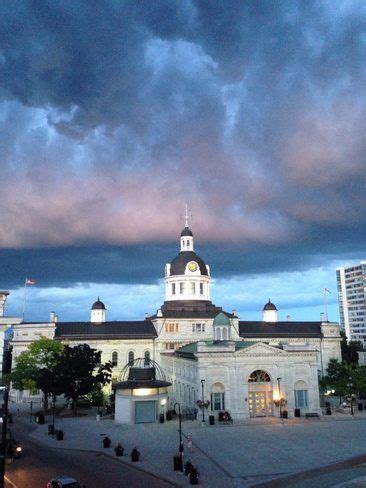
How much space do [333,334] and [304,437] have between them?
50099 millimetres

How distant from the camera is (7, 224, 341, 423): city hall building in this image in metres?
52.4

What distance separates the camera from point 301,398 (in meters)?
54.3

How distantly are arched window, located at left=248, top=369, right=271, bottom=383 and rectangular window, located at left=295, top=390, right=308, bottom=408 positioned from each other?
401 centimetres

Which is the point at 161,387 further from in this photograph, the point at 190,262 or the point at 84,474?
the point at 190,262

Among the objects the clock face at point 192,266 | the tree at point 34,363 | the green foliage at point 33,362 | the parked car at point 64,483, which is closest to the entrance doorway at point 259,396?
the tree at point 34,363

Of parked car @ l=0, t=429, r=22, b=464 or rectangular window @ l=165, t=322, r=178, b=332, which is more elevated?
rectangular window @ l=165, t=322, r=178, b=332

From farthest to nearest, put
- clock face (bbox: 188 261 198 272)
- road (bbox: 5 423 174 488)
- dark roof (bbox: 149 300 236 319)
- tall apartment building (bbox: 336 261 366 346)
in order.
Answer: tall apartment building (bbox: 336 261 366 346), clock face (bbox: 188 261 198 272), dark roof (bbox: 149 300 236 319), road (bbox: 5 423 174 488)

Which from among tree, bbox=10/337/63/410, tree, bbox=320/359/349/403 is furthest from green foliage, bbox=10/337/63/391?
tree, bbox=320/359/349/403

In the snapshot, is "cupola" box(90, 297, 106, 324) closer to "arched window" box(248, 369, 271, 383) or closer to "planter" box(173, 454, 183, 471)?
"arched window" box(248, 369, 271, 383)

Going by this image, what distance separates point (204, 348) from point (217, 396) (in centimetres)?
583

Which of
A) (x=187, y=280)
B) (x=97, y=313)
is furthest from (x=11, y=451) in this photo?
(x=187, y=280)

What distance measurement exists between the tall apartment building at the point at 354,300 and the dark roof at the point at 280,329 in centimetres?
10701

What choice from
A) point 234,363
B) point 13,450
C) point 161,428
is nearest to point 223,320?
point 234,363

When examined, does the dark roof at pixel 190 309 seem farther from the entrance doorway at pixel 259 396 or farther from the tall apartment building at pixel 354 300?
the tall apartment building at pixel 354 300
